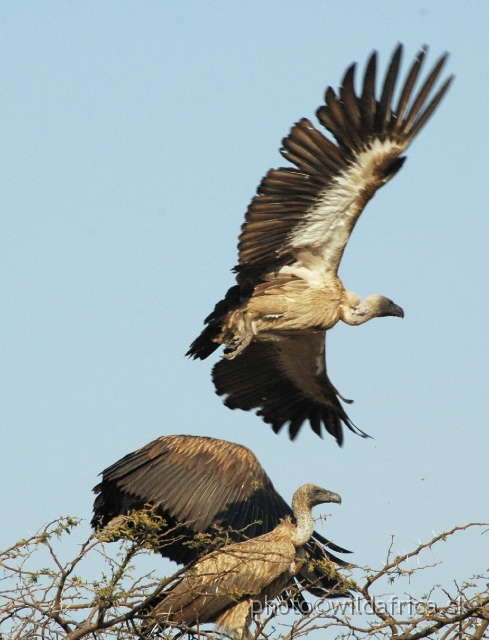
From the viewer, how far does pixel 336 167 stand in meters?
8.41

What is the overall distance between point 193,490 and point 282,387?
2159mm

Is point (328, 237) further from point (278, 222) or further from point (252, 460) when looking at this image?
point (252, 460)

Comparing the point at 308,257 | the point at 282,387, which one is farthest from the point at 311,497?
the point at 282,387

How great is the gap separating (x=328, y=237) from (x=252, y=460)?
1888 mm

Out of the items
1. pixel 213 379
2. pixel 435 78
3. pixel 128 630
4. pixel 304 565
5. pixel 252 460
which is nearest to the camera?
pixel 128 630

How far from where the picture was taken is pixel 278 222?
8727mm

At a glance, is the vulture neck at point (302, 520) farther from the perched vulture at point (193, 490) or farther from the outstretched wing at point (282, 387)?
the outstretched wing at point (282, 387)

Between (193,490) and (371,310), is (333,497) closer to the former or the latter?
(193,490)

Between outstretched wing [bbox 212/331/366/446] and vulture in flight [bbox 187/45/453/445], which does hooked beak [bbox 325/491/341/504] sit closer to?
vulture in flight [bbox 187/45/453/445]

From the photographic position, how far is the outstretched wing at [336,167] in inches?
320

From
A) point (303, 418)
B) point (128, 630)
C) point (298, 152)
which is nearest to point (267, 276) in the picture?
point (298, 152)

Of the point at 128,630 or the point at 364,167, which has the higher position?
the point at 364,167

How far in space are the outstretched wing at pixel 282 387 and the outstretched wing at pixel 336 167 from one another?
1.75 m

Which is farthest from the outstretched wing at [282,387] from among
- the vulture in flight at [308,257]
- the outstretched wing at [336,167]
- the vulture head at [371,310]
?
the outstretched wing at [336,167]
